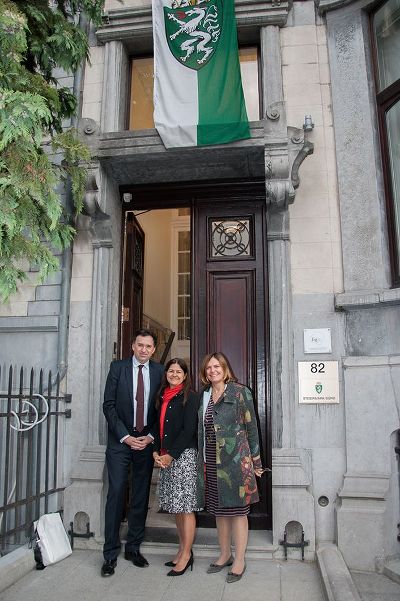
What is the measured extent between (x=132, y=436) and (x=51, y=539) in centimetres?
123

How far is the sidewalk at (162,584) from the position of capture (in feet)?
13.0

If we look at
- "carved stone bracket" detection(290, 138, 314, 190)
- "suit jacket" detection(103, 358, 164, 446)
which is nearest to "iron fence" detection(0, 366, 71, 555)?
"suit jacket" detection(103, 358, 164, 446)

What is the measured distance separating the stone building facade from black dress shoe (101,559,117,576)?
733mm

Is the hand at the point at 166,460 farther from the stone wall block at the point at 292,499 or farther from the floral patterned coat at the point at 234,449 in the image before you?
the stone wall block at the point at 292,499

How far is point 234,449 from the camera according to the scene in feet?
14.1

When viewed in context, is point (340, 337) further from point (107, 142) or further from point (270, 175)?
point (107, 142)

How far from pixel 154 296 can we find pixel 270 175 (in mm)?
6385

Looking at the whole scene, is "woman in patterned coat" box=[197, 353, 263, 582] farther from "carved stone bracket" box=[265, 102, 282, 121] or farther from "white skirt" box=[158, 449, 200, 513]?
"carved stone bracket" box=[265, 102, 282, 121]

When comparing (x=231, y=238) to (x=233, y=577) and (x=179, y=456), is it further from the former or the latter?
(x=233, y=577)

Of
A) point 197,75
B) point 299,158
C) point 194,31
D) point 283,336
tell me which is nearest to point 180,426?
point 283,336

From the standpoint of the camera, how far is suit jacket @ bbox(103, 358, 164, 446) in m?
4.75

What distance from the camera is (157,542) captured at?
5.09 metres

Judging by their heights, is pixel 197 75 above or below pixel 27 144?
above

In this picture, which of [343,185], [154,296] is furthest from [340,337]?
[154,296]
